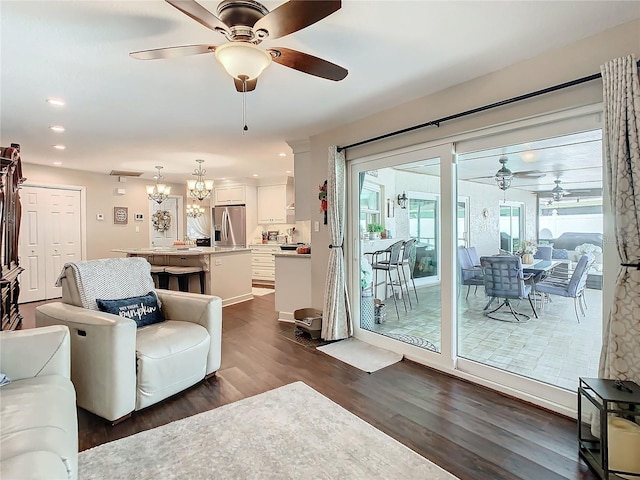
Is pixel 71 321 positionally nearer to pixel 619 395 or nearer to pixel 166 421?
pixel 166 421

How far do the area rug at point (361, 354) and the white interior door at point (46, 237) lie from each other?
17.6ft

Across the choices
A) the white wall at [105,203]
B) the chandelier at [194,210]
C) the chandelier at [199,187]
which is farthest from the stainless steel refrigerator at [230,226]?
the chandelier at [199,187]

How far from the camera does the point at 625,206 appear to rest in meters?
1.91

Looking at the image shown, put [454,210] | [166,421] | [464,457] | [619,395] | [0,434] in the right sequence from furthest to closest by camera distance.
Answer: [454,210], [166,421], [464,457], [619,395], [0,434]

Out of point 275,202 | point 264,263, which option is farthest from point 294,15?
point 264,263

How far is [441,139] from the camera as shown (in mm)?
2986

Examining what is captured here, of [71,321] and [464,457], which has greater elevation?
[71,321]

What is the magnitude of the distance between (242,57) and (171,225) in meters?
7.37

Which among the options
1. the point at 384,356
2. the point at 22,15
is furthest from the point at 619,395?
the point at 22,15

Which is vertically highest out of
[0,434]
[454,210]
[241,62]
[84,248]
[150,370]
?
[241,62]

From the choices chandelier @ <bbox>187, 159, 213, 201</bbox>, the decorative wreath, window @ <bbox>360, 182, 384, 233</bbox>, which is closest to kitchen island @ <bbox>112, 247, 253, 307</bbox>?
chandelier @ <bbox>187, 159, 213, 201</bbox>

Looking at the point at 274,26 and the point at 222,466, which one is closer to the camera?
the point at 274,26

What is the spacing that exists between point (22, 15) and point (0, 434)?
2142mm

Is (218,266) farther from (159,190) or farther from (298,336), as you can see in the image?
(298,336)
